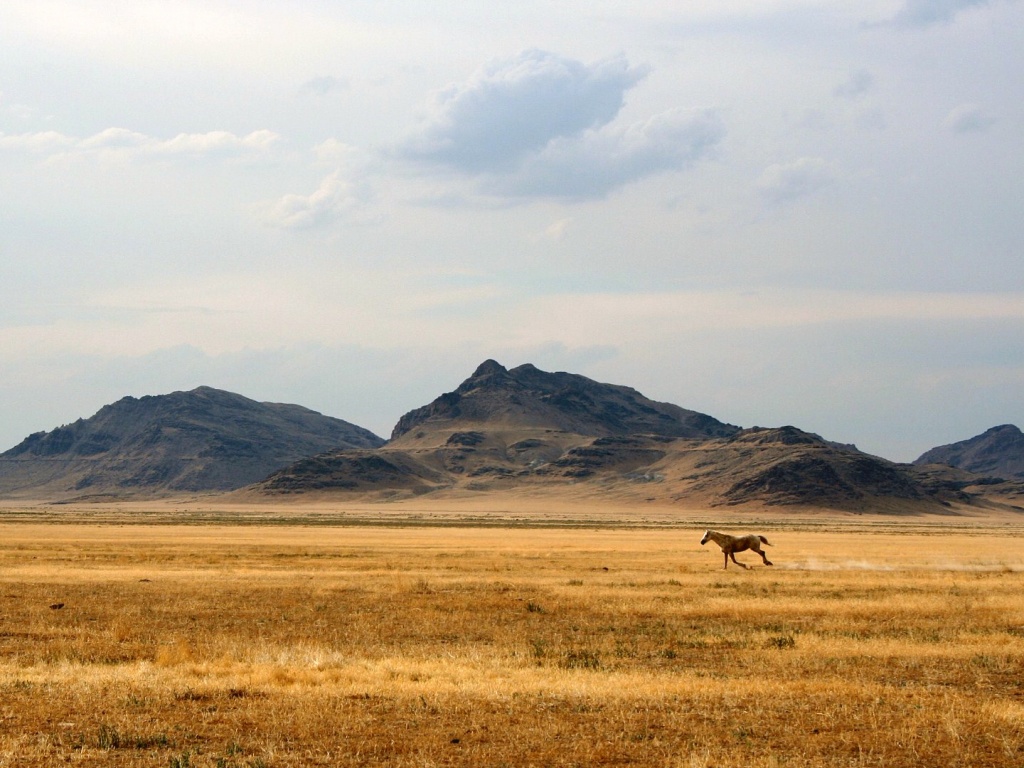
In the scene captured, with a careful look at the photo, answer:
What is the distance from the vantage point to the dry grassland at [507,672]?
42.1ft

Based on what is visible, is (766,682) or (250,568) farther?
(250,568)

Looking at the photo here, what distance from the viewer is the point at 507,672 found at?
17.8 metres

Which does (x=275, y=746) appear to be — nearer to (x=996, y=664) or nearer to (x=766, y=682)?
(x=766, y=682)

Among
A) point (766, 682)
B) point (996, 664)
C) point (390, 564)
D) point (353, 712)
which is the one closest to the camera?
point (353, 712)

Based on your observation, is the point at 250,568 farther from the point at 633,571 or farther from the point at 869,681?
the point at 869,681

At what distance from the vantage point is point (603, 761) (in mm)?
12234

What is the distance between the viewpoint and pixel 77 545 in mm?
63844

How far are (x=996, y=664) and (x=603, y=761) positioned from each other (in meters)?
10.00

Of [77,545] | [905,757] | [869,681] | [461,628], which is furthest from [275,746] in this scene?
[77,545]

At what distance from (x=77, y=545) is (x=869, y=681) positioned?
55.9 meters

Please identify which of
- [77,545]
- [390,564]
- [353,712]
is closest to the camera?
[353,712]

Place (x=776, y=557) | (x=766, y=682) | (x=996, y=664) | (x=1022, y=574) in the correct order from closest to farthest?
(x=766, y=682)
(x=996, y=664)
(x=1022, y=574)
(x=776, y=557)

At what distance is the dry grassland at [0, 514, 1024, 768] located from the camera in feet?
42.1

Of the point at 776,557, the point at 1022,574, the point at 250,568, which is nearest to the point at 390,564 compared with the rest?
the point at 250,568
